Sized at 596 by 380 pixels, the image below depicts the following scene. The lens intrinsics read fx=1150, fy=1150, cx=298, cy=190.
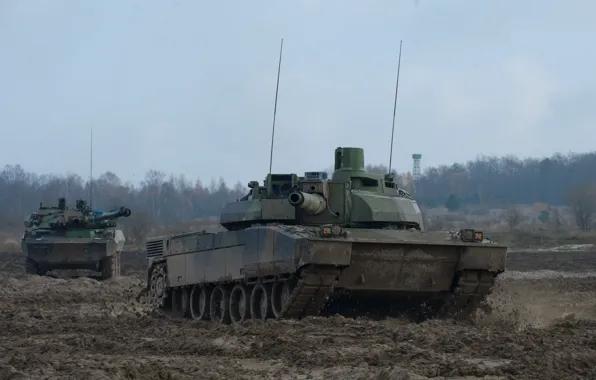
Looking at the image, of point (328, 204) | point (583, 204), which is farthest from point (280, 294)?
point (583, 204)

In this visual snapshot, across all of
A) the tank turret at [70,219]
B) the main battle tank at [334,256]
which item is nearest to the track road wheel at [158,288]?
the main battle tank at [334,256]

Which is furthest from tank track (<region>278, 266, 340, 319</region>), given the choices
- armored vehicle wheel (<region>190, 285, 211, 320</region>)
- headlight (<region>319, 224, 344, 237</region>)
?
armored vehicle wheel (<region>190, 285, 211, 320</region>)

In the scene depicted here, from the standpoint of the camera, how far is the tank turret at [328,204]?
56.4 ft

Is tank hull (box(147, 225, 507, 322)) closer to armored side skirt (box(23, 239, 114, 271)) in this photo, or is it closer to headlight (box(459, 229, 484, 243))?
headlight (box(459, 229, 484, 243))

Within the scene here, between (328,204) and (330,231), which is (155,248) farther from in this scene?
(330,231)

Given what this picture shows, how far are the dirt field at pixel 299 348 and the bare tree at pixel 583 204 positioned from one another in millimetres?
48115

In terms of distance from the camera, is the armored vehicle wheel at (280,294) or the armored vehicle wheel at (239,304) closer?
the armored vehicle wheel at (280,294)

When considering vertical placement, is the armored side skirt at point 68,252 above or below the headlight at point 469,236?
below

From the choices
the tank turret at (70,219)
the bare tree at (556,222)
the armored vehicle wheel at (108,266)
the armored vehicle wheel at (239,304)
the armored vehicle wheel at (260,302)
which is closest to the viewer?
the armored vehicle wheel at (260,302)

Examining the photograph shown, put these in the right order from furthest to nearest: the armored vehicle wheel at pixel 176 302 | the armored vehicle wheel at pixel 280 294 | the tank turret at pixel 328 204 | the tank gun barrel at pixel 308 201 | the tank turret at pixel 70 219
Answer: the tank turret at pixel 70 219 → the armored vehicle wheel at pixel 176 302 → the tank turret at pixel 328 204 → the tank gun barrel at pixel 308 201 → the armored vehicle wheel at pixel 280 294

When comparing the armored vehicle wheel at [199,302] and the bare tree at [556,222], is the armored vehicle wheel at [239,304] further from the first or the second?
the bare tree at [556,222]

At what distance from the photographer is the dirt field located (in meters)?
10.0

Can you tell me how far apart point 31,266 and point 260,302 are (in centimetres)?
1723

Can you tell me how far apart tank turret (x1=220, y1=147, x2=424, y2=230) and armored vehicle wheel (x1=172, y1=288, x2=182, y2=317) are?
2655mm
